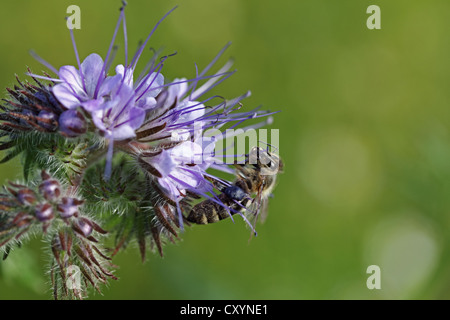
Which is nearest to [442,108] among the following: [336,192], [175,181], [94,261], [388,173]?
[388,173]

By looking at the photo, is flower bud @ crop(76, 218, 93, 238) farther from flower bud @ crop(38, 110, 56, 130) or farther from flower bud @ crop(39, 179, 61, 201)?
flower bud @ crop(38, 110, 56, 130)

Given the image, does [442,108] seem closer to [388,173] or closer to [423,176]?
[388,173]

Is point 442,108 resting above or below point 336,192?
above

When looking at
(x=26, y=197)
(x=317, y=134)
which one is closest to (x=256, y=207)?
(x=26, y=197)

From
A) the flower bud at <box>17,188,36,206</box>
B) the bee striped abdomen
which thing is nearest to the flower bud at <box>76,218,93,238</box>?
the flower bud at <box>17,188,36,206</box>

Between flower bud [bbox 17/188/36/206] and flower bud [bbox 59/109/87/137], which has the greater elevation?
flower bud [bbox 59/109/87/137]

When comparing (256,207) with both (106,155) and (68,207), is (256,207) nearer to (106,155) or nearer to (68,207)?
(106,155)
